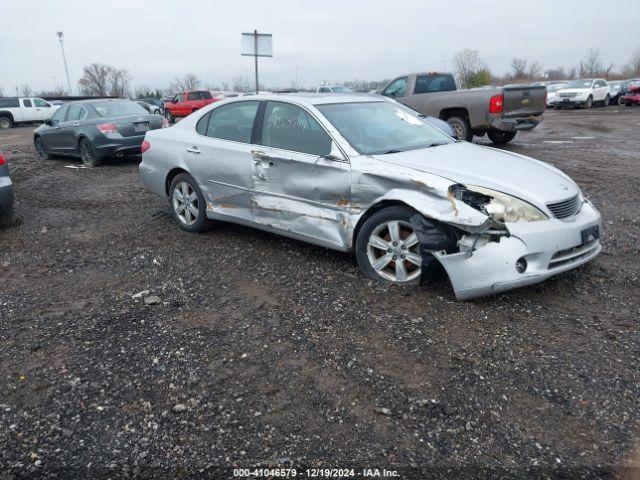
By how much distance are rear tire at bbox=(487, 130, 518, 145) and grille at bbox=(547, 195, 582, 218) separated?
9.21m

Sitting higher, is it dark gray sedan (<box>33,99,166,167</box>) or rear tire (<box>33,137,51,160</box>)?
dark gray sedan (<box>33,99,166,167</box>)

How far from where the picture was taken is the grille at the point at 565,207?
12.7ft

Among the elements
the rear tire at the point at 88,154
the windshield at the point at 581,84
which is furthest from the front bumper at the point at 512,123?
the windshield at the point at 581,84

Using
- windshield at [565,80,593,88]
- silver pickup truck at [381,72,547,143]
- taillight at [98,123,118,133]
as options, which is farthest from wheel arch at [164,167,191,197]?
windshield at [565,80,593,88]

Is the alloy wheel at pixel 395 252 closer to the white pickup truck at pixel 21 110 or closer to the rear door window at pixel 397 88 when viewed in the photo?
the rear door window at pixel 397 88

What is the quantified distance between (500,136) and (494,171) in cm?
982

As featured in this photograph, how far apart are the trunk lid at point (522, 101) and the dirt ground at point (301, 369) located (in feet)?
22.7

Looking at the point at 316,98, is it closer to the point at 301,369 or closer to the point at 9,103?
the point at 301,369

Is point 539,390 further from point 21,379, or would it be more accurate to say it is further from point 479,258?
point 21,379

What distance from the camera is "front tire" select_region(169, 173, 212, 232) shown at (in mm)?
5715

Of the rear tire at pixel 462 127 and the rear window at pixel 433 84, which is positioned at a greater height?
the rear window at pixel 433 84

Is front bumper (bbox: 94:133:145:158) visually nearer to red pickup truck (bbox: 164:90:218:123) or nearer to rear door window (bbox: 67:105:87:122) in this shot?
rear door window (bbox: 67:105:87:122)

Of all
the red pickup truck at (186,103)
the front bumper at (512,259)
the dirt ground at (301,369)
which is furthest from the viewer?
the red pickup truck at (186,103)

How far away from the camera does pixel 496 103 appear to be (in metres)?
11.3
